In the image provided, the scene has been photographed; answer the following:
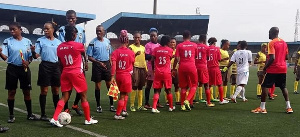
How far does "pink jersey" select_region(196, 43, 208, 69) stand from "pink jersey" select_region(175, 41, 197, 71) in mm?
669

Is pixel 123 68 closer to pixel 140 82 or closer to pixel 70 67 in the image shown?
pixel 70 67

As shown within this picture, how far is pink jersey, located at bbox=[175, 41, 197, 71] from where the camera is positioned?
7449 millimetres

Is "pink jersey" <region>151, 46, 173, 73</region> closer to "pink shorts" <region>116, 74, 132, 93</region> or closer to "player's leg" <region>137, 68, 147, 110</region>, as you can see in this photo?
"player's leg" <region>137, 68, 147, 110</region>

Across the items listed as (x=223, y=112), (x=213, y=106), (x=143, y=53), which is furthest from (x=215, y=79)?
(x=143, y=53)

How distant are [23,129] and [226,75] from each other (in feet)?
22.3

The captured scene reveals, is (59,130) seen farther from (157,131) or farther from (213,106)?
(213,106)

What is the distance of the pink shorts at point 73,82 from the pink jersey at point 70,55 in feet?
0.31

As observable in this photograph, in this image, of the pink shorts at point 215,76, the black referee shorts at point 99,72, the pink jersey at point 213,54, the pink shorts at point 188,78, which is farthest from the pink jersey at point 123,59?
the pink shorts at point 215,76

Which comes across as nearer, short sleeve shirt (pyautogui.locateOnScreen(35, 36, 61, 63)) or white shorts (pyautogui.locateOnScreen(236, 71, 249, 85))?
short sleeve shirt (pyautogui.locateOnScreen(35, 36, 61, 63))

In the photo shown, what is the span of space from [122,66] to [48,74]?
154 cm

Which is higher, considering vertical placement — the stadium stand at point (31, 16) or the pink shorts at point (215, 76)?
the stadium stand at point (31, 16)

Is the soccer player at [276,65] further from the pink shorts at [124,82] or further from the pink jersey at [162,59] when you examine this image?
the pink shorts at [124,82]

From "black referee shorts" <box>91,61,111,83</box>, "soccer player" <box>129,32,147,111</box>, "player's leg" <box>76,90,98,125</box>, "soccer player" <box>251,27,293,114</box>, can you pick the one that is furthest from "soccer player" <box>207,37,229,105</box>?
"player's leg" <box>76,90,98,125</box>

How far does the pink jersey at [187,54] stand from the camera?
7.45m
